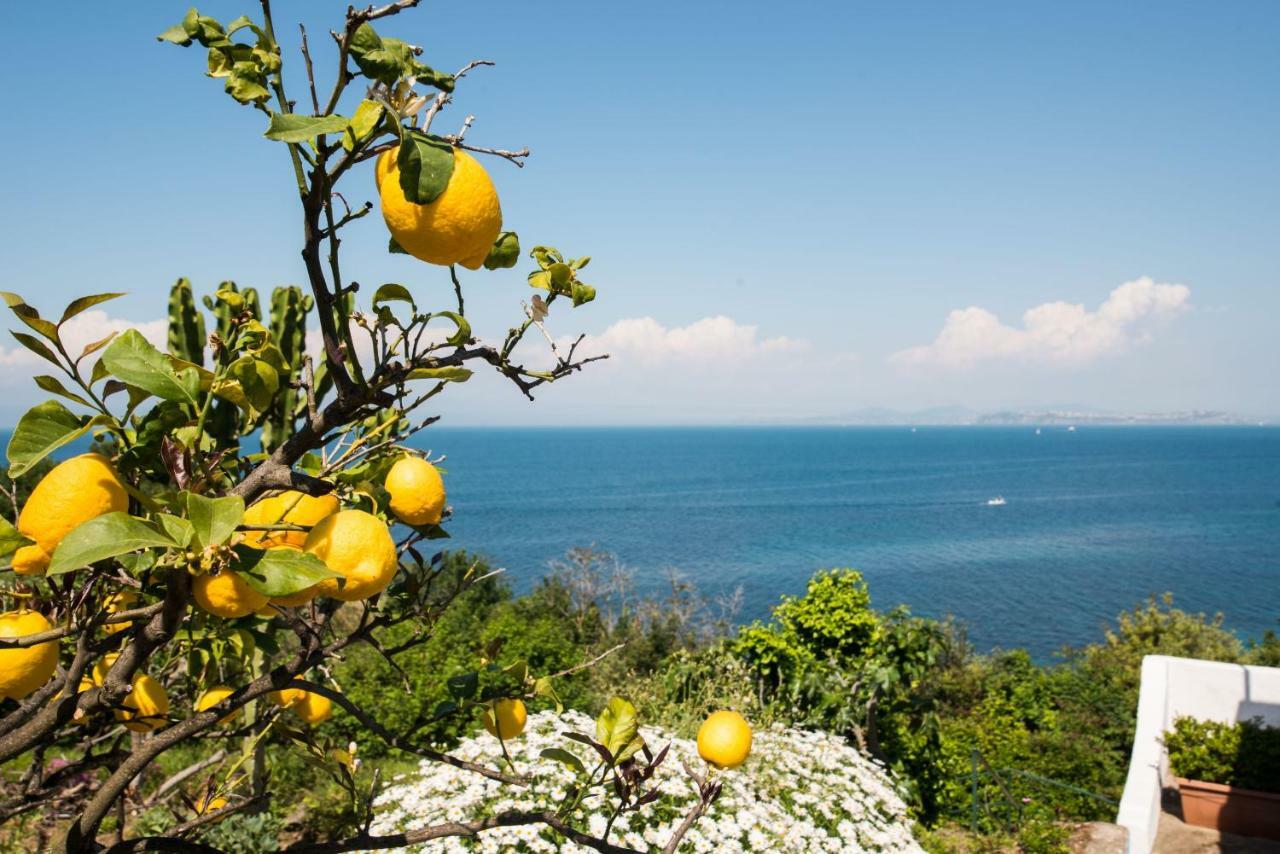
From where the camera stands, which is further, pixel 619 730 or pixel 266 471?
pixel 619 730

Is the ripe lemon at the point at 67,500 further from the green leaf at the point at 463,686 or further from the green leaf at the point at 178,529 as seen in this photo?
the green leaf at the point at 463,686

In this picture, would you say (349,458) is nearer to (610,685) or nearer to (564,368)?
(564,368)

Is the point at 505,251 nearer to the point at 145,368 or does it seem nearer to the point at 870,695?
the point at 145,368

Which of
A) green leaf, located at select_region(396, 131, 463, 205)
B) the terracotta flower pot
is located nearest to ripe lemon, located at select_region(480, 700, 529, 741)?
green leaf, located at select_region(396, 131, 463, 205)

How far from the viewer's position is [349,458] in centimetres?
107

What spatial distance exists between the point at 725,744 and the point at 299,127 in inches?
49.0

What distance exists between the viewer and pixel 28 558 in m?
0.90

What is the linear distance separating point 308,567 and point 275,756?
21.3ft

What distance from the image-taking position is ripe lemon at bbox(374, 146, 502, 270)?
806 mm

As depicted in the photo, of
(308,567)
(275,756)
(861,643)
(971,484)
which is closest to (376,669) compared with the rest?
(275,756)

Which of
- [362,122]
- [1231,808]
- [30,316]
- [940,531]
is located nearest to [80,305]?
[30,316]

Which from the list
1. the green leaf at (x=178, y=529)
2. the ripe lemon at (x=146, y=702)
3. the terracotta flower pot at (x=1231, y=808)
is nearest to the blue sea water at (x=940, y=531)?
the terracotta flower pot at (x=1231, y=808)

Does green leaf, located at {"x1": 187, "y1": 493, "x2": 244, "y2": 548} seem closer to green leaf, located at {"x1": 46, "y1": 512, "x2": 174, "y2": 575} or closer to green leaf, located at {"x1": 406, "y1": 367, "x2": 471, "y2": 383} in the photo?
green leaf, located at {"x1": 46, "y1": 512, "x2": 174, "y2": 575}

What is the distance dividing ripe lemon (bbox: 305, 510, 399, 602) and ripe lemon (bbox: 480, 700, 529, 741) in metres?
0.73
